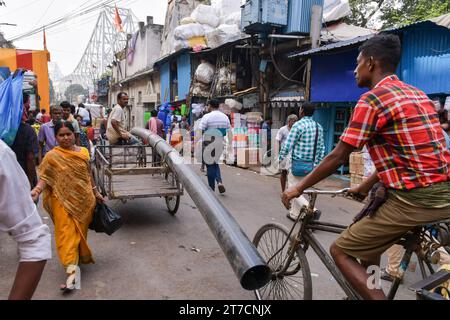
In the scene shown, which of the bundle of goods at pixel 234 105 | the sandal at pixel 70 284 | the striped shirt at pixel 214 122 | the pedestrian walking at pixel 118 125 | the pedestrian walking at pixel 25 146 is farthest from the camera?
the bundle of goods at pixel 234 105

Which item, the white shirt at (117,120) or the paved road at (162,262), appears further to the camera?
the white shirt at (117,120)

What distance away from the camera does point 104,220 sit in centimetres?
379

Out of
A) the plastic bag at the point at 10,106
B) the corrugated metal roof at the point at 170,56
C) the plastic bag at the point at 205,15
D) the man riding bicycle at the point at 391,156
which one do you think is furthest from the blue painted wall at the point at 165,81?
the man riding bicycle at the point at 391,156

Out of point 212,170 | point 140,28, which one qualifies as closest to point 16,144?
point 212,170

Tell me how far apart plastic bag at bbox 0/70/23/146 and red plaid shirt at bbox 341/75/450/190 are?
3070 mm

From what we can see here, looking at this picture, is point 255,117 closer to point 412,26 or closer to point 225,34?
point 225,34

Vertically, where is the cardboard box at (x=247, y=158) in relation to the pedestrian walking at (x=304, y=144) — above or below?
below

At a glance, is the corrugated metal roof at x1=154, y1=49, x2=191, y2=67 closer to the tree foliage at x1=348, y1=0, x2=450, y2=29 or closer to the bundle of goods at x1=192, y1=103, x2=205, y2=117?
the bundle of goods at x1=192, y1=103, x2=205, y2=117

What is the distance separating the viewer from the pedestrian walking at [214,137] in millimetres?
7066

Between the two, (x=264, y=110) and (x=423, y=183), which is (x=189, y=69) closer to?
(x=264, y=110)

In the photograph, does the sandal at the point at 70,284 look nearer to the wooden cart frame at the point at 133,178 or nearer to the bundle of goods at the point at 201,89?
the wooden cart frame at the point at 133,178

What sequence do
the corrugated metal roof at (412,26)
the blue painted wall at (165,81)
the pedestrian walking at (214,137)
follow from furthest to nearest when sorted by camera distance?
the blue painted wall at (165,81)
the pedestrian walking at (214,137)
the corrugated metal roof at (412,26)

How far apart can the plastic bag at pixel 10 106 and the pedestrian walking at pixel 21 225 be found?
2.42 meters
